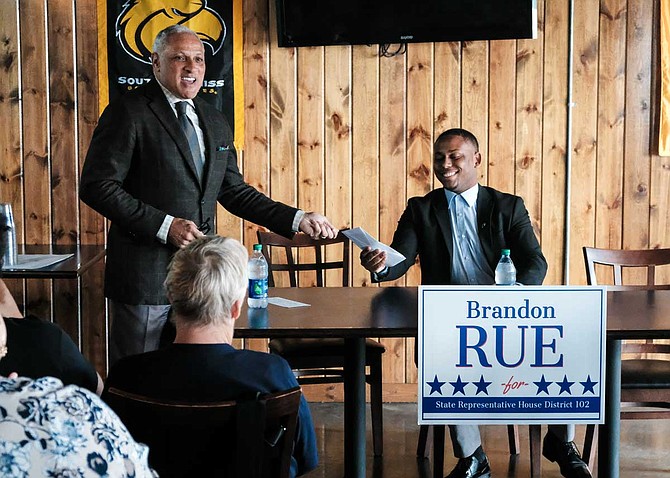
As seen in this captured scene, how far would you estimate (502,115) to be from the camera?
464 cm

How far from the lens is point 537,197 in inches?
184

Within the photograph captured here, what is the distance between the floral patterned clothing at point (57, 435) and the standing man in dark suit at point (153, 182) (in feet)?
6.44

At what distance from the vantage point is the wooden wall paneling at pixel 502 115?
15.1 feet

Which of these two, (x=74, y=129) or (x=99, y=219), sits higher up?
(x=74, y=129)

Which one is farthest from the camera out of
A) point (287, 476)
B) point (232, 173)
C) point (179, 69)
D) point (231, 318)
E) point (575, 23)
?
point (575, 23)

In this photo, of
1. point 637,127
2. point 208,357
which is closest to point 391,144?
point 637,127

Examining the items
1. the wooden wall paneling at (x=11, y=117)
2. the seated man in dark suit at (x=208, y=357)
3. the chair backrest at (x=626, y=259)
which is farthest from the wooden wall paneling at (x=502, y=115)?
the seated man in dark suit at (x=208, y=357)

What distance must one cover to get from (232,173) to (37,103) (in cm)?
133

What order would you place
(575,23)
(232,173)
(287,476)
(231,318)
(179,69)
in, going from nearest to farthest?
(287,476), (231,318), (179,69), (232,173), (575,23)

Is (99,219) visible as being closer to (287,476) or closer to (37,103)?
(37,103)

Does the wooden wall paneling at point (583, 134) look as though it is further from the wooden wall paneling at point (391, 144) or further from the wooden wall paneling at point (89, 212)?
the wooden wall paneling at point (89, 212)

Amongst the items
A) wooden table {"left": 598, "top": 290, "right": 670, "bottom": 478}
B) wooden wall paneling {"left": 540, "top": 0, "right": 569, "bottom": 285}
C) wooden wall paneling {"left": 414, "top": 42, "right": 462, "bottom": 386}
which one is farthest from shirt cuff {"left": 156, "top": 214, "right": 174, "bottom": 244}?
wooden wall paneling {"left": 540, "top": 0, "right": 569, "bottom": 285}

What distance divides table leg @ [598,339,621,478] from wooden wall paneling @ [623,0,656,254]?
177 centimetres

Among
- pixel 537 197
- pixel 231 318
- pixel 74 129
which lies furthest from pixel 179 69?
pixel 537 197
